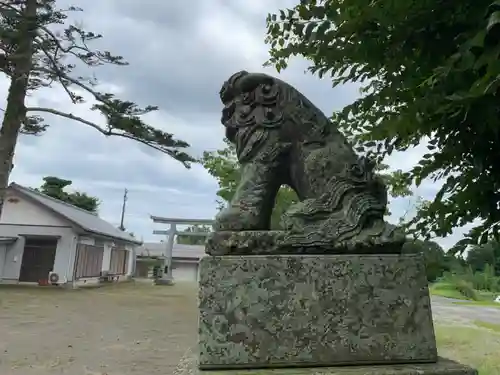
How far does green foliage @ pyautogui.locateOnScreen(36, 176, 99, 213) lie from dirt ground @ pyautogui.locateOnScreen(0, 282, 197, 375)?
1471cm

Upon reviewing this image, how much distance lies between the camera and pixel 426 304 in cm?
153

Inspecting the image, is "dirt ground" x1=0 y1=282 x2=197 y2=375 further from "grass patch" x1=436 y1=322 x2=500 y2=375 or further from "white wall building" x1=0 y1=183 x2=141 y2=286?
"grass patch" x1=436 y1=322 x2=500 y2=375

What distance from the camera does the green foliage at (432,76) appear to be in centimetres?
141

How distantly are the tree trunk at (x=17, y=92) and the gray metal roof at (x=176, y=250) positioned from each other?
20.2m

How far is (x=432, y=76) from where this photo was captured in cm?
155

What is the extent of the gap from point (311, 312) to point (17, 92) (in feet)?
25.7

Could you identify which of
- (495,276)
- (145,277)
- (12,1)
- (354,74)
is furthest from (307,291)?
(145,277)

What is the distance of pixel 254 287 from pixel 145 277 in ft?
103

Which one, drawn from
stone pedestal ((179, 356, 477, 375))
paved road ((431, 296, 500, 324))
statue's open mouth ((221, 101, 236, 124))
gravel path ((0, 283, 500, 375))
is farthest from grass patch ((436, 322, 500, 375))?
statue's open mouth ((221, 101, 236, 124))

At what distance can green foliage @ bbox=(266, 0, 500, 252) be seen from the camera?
55.7 inches

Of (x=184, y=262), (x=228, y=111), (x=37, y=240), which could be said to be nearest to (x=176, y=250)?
(x=184, y=262)

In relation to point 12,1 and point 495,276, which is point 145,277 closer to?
point 495,276

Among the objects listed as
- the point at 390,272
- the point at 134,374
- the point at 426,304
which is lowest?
the point at 134,374

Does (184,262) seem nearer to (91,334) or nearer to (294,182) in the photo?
(91,334)
